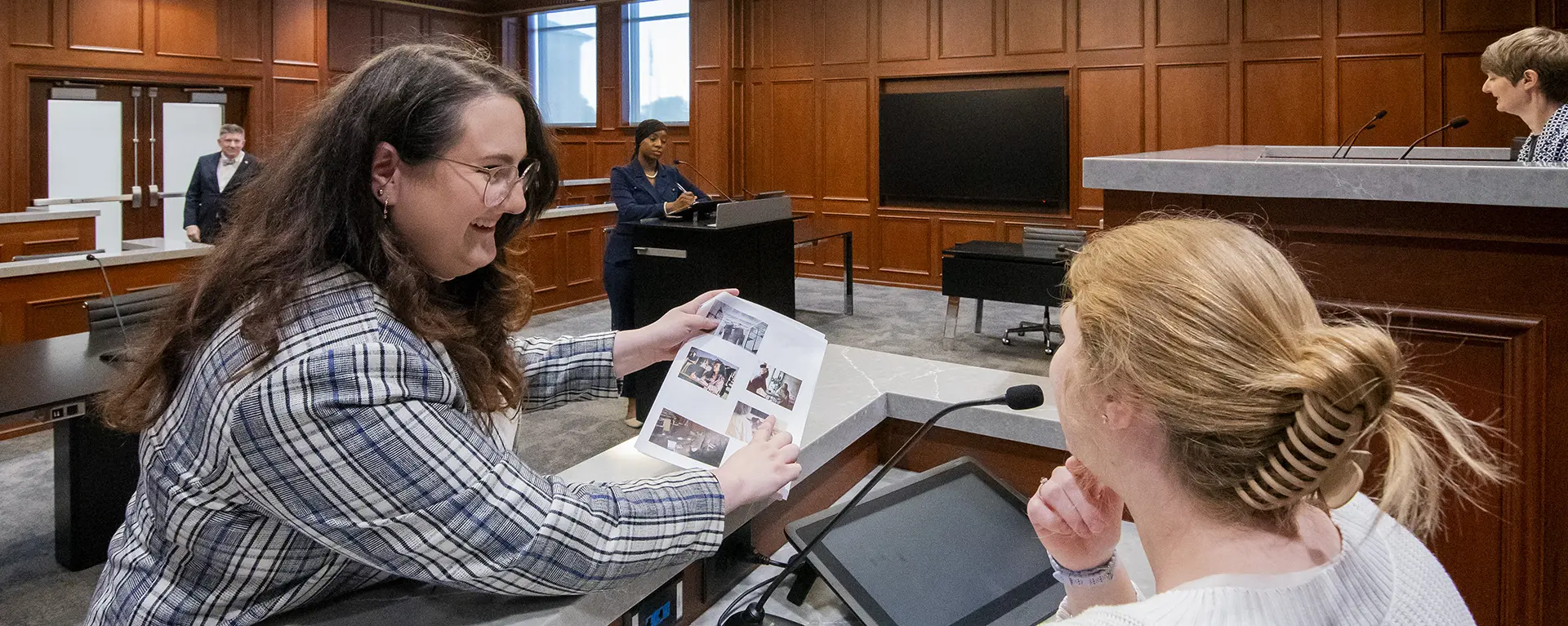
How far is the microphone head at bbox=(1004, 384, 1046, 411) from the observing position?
1.15 metres

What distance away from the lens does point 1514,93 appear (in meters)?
2.84

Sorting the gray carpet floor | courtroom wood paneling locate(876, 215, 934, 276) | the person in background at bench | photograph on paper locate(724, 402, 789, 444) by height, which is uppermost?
the person in background at bench

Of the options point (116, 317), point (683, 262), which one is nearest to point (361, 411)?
point (116, 317)

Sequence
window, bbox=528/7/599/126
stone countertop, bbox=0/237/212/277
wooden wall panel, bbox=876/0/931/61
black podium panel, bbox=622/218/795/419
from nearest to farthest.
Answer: stone countertop, bbox=0/237/212/277, black podium panel, bbox=622/218/795/419, wooden wall panel, bbox=876/0/931/61, window, bbox=528/7/599/126

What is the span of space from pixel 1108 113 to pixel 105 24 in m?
7.96

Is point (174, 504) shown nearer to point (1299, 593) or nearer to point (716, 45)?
point (1299, 593)

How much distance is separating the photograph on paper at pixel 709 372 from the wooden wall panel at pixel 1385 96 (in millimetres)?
7060

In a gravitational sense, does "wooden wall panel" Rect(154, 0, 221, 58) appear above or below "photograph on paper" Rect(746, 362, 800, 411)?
above

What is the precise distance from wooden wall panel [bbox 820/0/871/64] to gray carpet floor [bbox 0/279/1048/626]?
6.91 ft

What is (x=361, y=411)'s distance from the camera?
825mm

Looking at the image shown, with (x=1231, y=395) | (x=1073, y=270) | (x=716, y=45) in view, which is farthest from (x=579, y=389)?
(x=716, y=45)

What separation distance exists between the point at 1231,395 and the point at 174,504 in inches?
36.0

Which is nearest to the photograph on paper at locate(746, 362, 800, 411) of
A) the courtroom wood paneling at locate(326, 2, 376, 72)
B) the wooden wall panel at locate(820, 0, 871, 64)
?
the wooden wall panel at locate(820, 0, 871, 64)

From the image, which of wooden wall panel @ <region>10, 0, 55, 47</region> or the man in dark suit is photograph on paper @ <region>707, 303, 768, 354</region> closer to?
the man in dark suit
